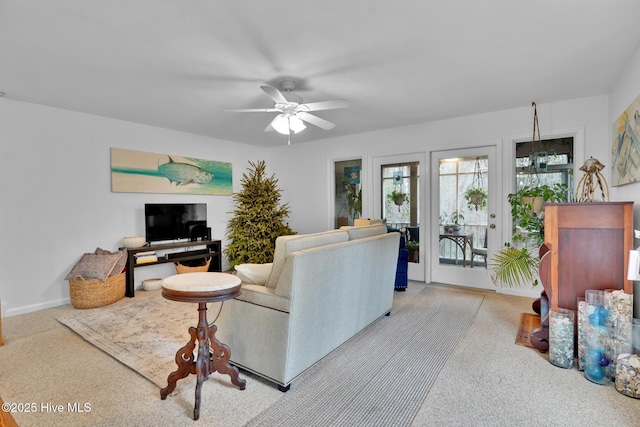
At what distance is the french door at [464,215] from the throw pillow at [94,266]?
4.22 metres

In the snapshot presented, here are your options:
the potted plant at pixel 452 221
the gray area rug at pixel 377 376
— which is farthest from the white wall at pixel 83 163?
the gray area rug at pixel 377 376

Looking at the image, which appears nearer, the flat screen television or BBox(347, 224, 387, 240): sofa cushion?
BBox(347, 224, 387, 240): sofa cushion

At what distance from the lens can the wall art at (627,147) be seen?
2.37 meters

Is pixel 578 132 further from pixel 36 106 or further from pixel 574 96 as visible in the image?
pixel 36 106

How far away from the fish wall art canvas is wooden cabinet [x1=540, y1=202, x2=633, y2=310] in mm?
4640

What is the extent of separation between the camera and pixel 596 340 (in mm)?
2084

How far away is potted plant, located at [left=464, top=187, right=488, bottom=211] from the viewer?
427 cm

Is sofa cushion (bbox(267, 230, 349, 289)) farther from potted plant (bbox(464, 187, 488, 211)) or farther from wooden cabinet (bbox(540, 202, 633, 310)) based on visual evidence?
potted plant (bbox(464, 187, 488, 211))

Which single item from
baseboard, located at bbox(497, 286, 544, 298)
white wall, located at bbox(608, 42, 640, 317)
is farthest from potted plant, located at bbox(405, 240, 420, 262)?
white wall, located at bbox(608, 42, 640, 317)

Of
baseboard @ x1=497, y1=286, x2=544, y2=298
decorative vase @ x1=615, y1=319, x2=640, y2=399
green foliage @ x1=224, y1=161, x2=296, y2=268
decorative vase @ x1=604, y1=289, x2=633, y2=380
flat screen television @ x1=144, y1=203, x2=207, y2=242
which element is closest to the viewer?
decorative vase @ x1=615, y1=319, x2=640, y2=399

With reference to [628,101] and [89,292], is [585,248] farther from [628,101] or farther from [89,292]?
[89,292]

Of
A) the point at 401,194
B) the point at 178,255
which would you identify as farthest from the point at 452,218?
the point at 178,255

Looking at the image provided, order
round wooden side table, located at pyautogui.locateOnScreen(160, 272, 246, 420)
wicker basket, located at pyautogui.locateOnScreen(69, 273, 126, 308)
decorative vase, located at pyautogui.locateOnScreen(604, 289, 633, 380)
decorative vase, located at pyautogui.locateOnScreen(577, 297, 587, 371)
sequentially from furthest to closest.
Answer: wicker basket, located at pyautogui.locateOnScreen(69, 273, 126, 308), decorative vase, located at pyautogui.locateOnScreen(577, 297, 587, 371), decorative vase, located at pyautogui.locateOnScreen(604, 289, 633, 380), round wooden side table, located at pyautogui.locateOnScreen(160, 272, 246, 420)

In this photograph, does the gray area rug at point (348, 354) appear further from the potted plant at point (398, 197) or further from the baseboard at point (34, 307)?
the potted plant at point (398, 197)
